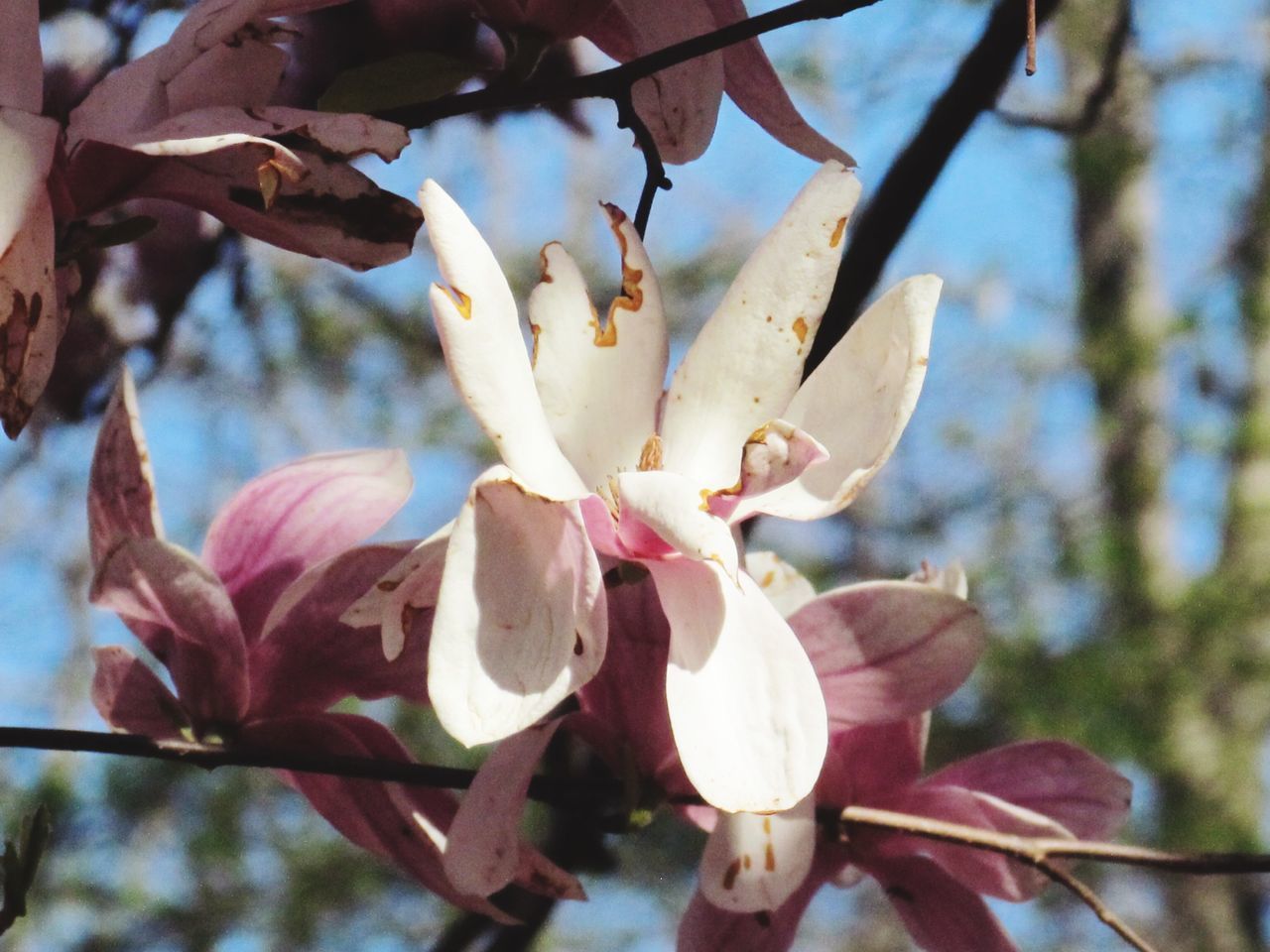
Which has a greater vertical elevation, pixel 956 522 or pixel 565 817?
pixel 565 817

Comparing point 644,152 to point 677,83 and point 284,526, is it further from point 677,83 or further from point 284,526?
point 284,526

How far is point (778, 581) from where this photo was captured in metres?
0.43

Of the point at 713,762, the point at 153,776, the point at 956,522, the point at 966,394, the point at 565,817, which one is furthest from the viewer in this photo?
the point at 966,394

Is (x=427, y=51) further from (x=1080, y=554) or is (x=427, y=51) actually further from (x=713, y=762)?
(x=1080, y=554)

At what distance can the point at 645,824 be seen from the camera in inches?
15.2

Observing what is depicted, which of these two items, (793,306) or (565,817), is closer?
(793,306)

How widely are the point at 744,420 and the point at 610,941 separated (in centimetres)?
290

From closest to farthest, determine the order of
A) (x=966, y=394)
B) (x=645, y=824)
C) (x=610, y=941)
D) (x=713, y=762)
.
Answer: (x=713, y=762), (x=645, y=824), (x=610, y=941), (x=966, y=394)

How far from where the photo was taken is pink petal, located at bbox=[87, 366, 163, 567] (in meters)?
0.36

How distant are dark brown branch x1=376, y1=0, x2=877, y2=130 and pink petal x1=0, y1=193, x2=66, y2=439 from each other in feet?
0.37

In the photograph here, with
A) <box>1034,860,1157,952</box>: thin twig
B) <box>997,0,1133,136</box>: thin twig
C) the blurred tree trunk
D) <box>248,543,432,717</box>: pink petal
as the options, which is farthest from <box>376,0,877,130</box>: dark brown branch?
the blurred tree trunk

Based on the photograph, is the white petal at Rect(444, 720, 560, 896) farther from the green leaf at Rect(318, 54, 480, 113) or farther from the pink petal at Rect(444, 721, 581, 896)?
the green leaf at Rect(318, 54, 480, 113)

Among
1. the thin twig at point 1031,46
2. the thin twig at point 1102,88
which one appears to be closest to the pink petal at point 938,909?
the thin twig at point 1031,46

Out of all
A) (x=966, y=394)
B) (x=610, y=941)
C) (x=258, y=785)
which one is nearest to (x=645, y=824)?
(x=258, y=785)
